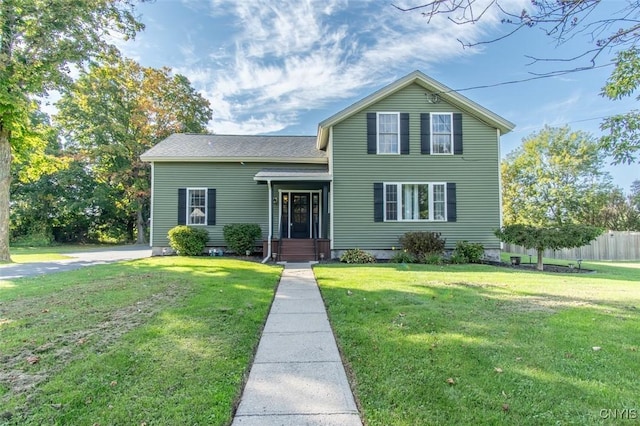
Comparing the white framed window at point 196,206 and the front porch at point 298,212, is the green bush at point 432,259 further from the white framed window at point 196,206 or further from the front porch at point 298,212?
the white framed window at point 196,206

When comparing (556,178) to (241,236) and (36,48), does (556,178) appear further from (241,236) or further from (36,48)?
(36,48)

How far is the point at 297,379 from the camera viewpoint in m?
2.93

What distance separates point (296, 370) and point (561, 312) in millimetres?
4258

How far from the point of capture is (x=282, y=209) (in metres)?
13.9

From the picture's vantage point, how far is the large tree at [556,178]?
2494cm

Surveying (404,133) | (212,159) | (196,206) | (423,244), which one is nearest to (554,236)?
(423,244)

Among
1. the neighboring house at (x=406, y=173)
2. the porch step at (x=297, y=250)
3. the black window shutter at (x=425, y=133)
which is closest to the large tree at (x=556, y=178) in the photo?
the neighboring house at (x=406, y=173)

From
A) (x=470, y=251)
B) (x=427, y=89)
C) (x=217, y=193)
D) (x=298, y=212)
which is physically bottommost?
(x=470, y=251)

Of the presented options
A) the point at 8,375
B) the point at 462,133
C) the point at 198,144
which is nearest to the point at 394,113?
the point at 462,133

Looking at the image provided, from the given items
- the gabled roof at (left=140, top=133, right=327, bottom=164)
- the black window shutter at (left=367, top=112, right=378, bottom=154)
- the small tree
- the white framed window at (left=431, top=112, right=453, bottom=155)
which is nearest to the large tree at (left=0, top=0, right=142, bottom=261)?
the gabled roof at (left=140, top=133, right=327, bottom=164)

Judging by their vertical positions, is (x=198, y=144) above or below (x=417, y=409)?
above

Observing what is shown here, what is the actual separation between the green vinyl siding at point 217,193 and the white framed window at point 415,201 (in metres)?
4.79

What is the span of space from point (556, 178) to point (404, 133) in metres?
20.2

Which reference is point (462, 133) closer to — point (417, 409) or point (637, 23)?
point (637, 23)
